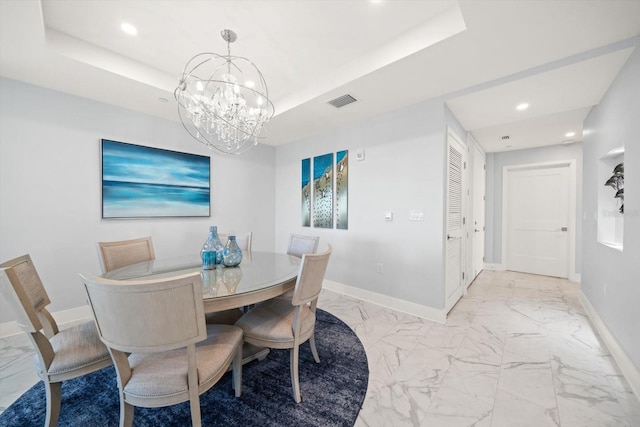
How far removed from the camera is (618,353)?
193cm

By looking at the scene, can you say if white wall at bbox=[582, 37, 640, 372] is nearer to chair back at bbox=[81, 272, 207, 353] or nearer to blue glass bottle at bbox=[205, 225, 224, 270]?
chair back at bbox=[81, 272, 207, 353]

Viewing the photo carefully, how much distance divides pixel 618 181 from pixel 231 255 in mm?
3644

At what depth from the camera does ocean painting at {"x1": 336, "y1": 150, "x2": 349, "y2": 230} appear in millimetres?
3551

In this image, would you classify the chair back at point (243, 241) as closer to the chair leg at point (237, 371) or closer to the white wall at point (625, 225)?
the chair leg at point (237, 371)

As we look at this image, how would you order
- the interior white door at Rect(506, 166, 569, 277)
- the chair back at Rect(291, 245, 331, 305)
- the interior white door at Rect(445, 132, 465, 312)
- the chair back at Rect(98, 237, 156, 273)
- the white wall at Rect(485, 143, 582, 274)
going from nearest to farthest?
the chair back at Rect(291, 245, 331, 305) < the chair back at Rect(98, 237, 156, 273) < the interior white door at Rect(445, 132, 465, 312) < the interior white door at Rect(506, 166, 569, 277) < the white wall at Rect(485, 143, 582, 274)

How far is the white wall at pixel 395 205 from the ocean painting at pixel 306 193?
32 cm

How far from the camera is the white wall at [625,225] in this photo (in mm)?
1729

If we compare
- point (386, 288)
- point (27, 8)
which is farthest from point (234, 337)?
point (27, 8)

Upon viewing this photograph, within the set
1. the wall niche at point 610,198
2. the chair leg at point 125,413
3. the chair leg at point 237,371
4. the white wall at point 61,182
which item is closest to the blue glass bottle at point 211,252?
the chair leg at point 237,371

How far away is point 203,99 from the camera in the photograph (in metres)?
1.98

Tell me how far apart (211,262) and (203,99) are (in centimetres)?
134

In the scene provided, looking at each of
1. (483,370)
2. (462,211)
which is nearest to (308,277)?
(483,370)

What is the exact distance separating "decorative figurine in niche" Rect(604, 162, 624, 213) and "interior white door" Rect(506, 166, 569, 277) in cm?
255

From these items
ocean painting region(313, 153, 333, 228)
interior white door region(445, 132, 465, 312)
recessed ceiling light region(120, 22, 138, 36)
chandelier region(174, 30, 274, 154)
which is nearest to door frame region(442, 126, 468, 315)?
interior white door region(445, 132, 465, 312)
